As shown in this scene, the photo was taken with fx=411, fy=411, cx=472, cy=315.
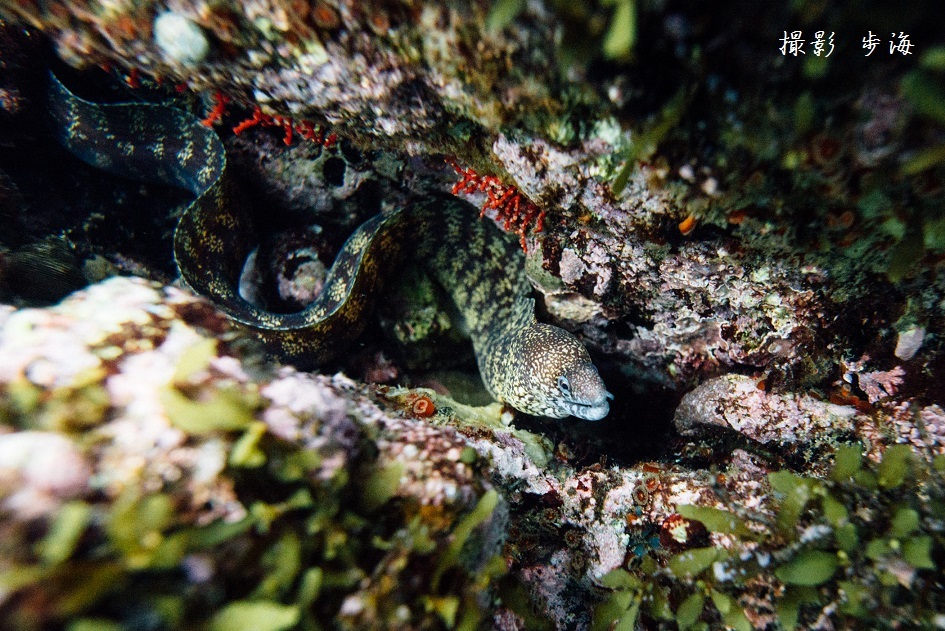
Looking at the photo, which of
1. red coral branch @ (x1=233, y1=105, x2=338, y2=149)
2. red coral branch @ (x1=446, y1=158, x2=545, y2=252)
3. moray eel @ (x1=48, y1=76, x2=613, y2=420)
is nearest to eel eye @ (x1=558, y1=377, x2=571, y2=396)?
moray eel @ (x1=48, y1=76, x2=613, y2=420)

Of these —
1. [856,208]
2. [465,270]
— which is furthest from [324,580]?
[465,270]

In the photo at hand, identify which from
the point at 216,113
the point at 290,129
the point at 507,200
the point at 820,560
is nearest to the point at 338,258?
the point at 290,129

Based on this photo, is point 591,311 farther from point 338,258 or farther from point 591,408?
point 338,258

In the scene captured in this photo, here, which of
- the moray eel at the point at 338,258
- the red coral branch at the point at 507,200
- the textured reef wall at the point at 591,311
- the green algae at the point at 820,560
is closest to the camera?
the textured reef wall at the point at 591,311

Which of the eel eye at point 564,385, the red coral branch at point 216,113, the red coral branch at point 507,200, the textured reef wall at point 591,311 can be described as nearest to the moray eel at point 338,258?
the eel eye at point 564,385

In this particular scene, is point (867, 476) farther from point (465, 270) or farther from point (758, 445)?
point (465, 270)

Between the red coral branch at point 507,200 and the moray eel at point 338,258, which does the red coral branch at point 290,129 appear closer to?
the moray eel at point 338,258

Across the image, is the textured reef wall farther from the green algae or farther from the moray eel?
the moray eel
